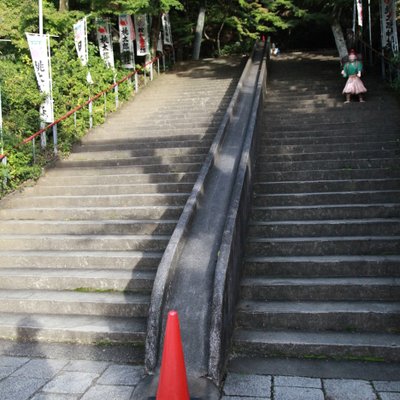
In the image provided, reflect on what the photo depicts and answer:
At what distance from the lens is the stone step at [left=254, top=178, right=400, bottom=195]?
6.07 m

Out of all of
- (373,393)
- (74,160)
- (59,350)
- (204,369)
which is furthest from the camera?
(74,160)

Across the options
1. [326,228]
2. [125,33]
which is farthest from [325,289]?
[125,33]

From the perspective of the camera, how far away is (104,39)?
42.7 ft

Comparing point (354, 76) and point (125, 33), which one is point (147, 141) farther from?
point (125, 33)

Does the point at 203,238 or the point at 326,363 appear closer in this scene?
the point at 326,363

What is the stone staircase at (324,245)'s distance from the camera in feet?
12.6

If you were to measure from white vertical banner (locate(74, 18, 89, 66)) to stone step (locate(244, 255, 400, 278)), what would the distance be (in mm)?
8682

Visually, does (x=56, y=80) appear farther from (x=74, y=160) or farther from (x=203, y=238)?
(x=203, y=238)

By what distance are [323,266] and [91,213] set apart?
359 cm

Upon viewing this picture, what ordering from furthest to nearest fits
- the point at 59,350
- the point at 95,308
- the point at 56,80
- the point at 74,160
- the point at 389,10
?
the point at 389,10 → the point at 56,80 → the point at 74,160 → the point at 95,308 → the point at 59,350

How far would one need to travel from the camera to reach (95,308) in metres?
4.43

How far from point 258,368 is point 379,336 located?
1.25 metres

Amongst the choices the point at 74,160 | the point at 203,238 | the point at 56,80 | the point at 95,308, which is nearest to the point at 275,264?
the point at 203,238

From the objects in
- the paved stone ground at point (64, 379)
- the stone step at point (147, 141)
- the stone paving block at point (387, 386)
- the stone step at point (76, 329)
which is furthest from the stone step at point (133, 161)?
the stone paving block at point (387, 386)
